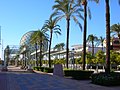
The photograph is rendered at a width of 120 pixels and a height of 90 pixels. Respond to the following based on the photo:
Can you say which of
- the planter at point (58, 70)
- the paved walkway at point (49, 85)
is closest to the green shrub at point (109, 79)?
the paved walkway at point (49, 85)

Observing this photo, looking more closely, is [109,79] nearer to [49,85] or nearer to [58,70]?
[49,85]

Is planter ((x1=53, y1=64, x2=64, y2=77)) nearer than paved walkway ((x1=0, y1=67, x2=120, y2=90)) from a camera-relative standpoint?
No

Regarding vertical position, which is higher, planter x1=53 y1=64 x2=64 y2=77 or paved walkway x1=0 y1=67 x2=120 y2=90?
planter x1=53 y1=64 x2=64 y2=77

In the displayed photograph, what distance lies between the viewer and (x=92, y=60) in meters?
92.6

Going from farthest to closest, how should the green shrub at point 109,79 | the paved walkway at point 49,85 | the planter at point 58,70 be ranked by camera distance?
the planter at point 58,70 < the green shrub at point 109,79 < the paved walkway at point 49,85

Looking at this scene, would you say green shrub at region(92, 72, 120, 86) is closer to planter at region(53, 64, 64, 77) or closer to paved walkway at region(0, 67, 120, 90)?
paved walkway at region(0, 67, 120, 90)

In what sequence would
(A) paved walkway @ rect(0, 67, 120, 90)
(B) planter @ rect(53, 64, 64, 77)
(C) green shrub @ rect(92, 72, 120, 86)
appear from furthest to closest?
1. (B) planter @ rect(53, 64, 64, 77)
2. (C) green shrub @ rect(92, 72, 120, 86)
3. (A) paved walkway @ rect(0, 67, 120, 90)

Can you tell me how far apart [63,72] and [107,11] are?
18530 mm

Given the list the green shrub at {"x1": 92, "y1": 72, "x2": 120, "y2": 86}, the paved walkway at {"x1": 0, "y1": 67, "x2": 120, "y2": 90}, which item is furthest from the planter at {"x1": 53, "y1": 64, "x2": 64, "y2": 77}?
the green shrub at {"x1": 92, "y1": 72, "x2": 120, "y2": 86}

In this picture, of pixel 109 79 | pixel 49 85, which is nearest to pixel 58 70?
pixel 49 85

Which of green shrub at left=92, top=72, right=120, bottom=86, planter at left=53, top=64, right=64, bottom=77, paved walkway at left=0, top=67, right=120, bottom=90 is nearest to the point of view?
paved walkway at left=0, top=67, right=120, bottom=90

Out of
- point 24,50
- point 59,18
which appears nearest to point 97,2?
point 59,18

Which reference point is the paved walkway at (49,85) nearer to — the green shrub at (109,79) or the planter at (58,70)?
the green shrub at (109,79)

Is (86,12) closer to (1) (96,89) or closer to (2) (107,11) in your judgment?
(2) (107,11)
